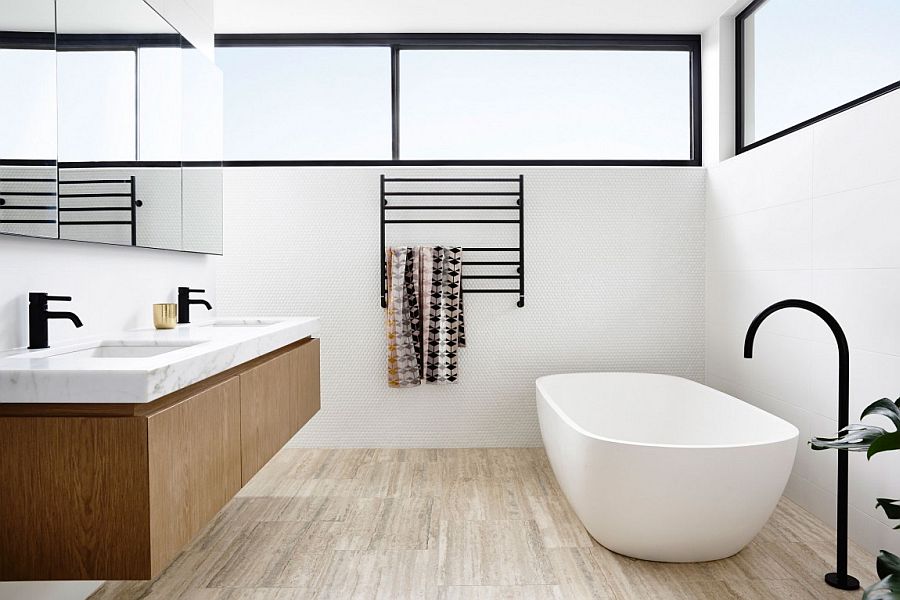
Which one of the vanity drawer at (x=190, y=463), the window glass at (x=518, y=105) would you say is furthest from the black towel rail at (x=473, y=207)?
the vanity drawer at (x=190, y=463)

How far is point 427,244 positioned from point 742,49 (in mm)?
2102

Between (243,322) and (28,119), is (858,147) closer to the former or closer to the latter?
(243,322)

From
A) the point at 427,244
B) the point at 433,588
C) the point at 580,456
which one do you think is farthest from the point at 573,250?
the point at 433,588

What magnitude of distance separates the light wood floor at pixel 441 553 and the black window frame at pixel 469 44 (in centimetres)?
185

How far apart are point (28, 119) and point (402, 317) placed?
2178 mm

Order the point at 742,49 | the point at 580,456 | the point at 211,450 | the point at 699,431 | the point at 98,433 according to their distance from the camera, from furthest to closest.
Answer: the point at 742,49 → the point at 699,431 → the point at 580,456 → the point at 211,450 → the point at 98,433

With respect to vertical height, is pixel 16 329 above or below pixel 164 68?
below

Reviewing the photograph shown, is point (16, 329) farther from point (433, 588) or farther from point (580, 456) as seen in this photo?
point (580, 456)

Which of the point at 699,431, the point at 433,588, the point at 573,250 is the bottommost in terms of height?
the point at 433,588

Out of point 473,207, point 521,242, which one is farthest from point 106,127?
point 521,242

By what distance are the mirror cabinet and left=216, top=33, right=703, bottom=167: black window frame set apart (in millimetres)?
882

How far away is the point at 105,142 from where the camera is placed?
2195 millimetres

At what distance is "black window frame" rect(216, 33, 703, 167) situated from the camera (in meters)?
3.86

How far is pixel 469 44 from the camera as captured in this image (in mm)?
3891
